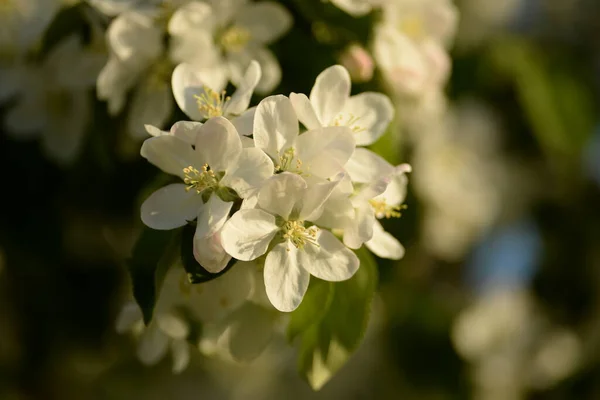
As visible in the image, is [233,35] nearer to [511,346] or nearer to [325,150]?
[325,150]

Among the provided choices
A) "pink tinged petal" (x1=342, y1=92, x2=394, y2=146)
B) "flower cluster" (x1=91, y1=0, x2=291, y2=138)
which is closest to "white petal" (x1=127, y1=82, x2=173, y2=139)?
"flower cluster" (x1=91, y1=0, x2=291, y2=138)

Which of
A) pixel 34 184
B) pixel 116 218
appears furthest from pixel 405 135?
pixel 34 184

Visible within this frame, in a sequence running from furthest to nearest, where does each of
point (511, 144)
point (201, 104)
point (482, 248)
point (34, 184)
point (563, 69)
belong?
point (482, 248), point (511, 144), point (563, 69), point (34, 184), point (201, 104)

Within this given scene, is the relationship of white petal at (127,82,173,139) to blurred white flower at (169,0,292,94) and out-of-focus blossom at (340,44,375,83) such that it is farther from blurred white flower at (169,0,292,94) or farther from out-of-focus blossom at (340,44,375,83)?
out-of-focus blossom at (340,44,375,83)

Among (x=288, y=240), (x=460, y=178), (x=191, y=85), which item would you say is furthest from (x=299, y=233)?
(x=460, y=178)

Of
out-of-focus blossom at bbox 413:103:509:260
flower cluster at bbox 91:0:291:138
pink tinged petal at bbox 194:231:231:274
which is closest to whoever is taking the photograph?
pink tinged petal at bbox 194:231:231:274

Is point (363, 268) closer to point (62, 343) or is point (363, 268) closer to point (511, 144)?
point (62, 343)
